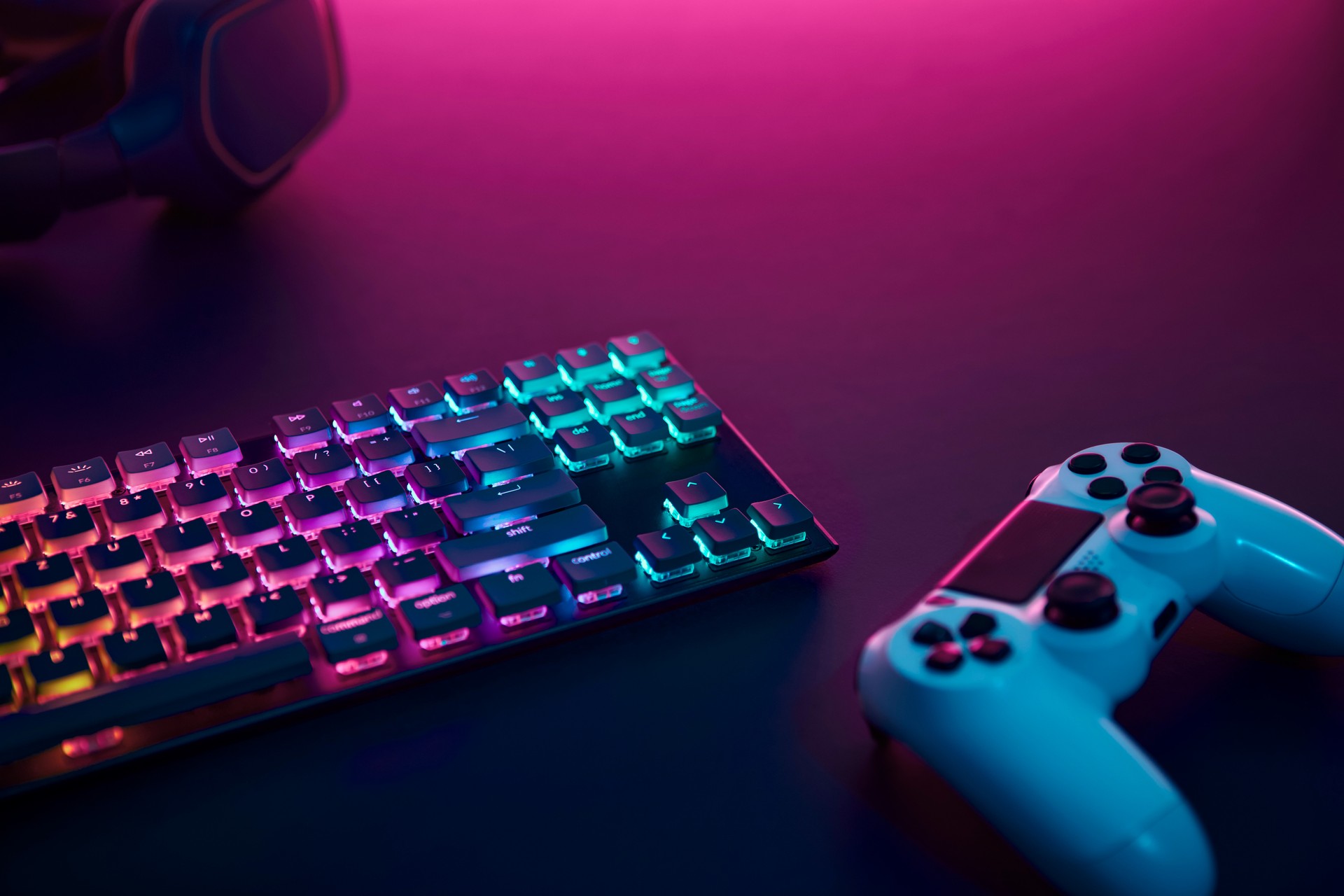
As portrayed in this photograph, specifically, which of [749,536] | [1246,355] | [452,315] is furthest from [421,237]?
[1246,355]

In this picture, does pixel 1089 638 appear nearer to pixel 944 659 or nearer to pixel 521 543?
pixel 944 659

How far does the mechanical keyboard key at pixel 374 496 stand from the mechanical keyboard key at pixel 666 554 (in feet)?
0.39

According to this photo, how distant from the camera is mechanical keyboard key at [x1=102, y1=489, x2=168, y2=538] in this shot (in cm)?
55

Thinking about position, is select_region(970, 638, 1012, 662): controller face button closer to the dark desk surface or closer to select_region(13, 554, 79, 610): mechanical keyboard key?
the dark desk surface

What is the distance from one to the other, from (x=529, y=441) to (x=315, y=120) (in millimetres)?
461

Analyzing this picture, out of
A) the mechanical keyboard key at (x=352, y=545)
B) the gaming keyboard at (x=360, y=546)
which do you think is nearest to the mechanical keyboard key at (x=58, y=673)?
the gaming keyboard at (x=360, y=546)

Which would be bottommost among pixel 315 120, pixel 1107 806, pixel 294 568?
pixel 1107 806

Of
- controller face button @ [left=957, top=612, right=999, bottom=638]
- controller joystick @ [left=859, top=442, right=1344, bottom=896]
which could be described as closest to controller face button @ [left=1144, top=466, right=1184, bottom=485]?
controller joystick @ [left=859, top=442, right=1344, bottom=896]

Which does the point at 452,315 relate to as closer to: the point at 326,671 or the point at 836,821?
the point at 326,671

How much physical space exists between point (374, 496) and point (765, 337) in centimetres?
31

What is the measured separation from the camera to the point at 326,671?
0.51 metres

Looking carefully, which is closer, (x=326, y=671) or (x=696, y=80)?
(x=326, y=671)

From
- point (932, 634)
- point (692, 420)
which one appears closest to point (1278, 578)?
point (932, 634)

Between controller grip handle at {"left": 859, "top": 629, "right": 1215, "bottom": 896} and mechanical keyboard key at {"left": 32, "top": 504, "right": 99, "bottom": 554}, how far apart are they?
14.5 inches
